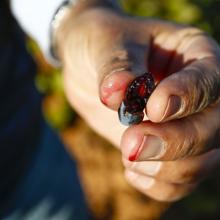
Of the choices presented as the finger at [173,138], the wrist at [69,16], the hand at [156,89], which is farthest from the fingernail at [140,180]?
the wrist at [69,16]

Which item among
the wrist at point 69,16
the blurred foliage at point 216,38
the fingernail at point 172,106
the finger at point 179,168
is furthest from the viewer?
the blurred foliage at point 216,38

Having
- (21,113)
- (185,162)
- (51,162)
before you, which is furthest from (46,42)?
(185,162)

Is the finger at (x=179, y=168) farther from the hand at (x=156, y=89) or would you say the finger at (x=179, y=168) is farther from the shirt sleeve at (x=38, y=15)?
the shirt sleeve at (x=38, y=15)

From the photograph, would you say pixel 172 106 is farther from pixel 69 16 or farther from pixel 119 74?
pixel 69 16

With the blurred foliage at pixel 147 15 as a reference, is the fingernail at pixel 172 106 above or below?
→ above

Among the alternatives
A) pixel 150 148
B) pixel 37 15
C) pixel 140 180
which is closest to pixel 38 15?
pixel 37 15

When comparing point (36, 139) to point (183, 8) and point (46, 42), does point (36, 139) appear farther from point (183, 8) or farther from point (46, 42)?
point (183, 8)
